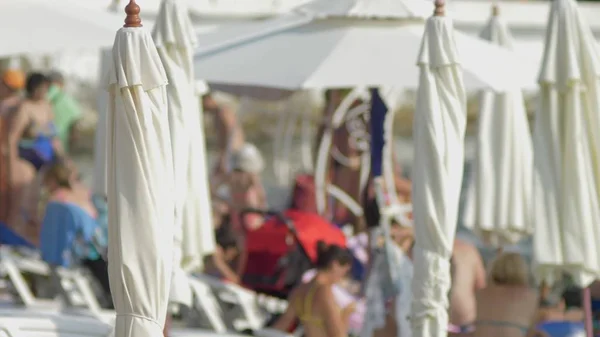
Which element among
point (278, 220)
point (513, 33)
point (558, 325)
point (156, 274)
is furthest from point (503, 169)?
point (513, 33)

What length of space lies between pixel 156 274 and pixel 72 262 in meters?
3.67

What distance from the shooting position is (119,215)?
5480 millimetres

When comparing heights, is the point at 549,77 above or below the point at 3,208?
above

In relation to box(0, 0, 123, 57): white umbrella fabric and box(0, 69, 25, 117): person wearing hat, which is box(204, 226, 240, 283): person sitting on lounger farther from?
box(0, 69, 25, 117): person wearing hat

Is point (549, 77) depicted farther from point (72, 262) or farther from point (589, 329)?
point (72, 262)

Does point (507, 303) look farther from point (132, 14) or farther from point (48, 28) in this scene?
point (48, 28)

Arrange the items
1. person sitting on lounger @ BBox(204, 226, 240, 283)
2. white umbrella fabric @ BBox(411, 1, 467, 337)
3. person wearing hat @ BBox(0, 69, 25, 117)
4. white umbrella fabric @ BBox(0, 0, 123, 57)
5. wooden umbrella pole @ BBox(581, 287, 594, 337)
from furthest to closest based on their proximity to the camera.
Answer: person wearing hat @ BBox(0, 69, 25, 117) < person sitting on lounger @ BBox(204, 226, 240, 283) < white umbrella fabric @ BBox(0, 0, 123, 57) < wooden umbrella pole @ BBox(581, 287, 594, 337) < white umbrella fabric @ BBox(411, 1, 467, 337)

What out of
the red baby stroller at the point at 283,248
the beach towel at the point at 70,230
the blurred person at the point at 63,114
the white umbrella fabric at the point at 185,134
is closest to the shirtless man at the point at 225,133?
the blurred person at the point at 63,114

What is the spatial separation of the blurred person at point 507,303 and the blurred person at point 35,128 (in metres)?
3.94

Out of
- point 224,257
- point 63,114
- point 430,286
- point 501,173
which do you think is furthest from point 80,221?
point 63,114

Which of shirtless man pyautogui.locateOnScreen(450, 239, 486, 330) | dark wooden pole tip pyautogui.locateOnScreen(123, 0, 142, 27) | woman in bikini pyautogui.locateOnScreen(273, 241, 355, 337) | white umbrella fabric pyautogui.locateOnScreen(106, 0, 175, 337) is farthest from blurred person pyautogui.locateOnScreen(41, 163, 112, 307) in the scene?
dark wooden pole tip pyautogui.locateOnScreen(123, 0, 142, 27)

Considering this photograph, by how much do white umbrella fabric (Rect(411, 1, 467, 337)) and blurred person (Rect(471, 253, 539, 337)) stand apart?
2.66 feet

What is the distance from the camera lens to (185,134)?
24.2ft

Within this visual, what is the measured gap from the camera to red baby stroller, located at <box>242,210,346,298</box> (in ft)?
29.1
